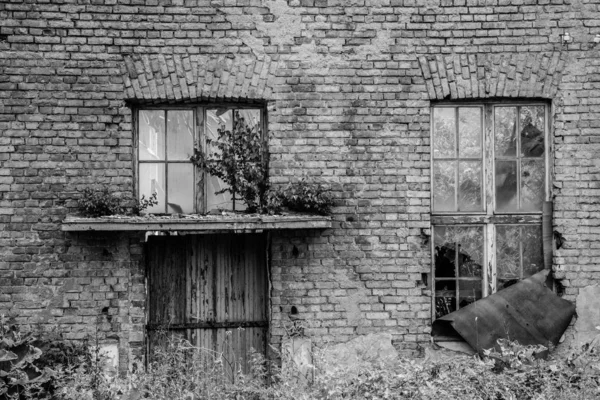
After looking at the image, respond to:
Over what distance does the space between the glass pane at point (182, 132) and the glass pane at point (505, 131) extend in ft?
10.1

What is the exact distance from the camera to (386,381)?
5375 mm

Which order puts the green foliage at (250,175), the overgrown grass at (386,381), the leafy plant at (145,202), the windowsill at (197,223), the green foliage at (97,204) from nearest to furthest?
the overgrown grass at (386,381), the windowsill at (197,223), the green foliage at (97,204), the green foliage at (250,175), the leafy plant at (145,202)

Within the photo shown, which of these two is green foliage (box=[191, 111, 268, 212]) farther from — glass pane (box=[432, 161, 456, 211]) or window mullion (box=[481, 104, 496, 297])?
window mullion (box=[481, 104, 496, 297])

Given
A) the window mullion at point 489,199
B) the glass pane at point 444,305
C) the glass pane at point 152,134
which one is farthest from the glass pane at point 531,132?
the glass pane at point 152,134

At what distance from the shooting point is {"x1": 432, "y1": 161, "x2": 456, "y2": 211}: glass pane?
6492 millimetres

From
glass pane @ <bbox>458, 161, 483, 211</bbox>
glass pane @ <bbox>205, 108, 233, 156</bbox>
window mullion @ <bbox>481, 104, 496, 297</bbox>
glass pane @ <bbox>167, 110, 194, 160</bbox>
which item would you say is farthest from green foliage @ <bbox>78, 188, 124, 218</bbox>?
window mullion @ <bbox>481, 104, 496, 297</bbox>

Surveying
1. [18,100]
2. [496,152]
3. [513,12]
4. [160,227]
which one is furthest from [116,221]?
[513,12]

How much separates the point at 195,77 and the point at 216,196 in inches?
46.5

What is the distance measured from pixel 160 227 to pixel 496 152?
3392mm

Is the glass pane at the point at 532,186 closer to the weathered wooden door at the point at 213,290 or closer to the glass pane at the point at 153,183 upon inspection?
the weathered wooden door at the point at 213,290

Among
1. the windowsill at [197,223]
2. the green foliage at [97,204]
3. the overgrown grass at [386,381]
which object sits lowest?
the overgrown grass at [386,381]

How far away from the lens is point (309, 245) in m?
6.27

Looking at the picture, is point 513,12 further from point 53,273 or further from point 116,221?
point 53,273

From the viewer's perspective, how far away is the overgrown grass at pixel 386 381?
17.4ft
